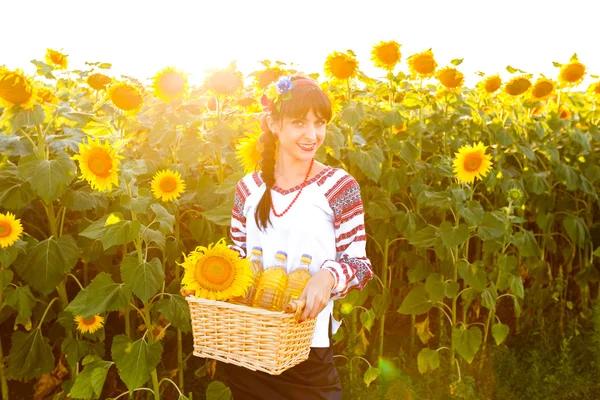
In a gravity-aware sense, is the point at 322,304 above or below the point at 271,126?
below

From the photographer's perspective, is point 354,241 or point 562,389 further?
point 562,389

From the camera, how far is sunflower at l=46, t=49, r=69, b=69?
450 centimetres

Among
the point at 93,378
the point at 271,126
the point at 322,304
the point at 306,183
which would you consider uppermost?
the point at 271,126

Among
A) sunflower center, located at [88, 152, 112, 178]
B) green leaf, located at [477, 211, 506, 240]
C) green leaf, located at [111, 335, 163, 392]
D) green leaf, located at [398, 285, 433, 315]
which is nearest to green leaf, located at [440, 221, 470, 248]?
green leaf, located at [477, 211, 506, 240]

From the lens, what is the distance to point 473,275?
362 cm

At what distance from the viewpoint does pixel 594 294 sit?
520cm

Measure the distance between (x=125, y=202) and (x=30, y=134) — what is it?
765 mm

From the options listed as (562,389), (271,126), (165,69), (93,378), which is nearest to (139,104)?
(165,69)

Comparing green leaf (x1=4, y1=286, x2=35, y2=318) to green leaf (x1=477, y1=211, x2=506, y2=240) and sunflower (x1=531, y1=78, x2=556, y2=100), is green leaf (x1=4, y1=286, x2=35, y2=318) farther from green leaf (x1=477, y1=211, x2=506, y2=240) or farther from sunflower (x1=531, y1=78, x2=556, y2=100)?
sunflower (x1=531, y1=78, x2=556, y2=100)

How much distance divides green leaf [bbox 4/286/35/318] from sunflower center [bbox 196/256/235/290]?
1374mm

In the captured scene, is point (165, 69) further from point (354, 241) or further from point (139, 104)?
point (354, 241)

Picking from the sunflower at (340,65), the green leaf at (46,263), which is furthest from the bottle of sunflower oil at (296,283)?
the sunflower at (340,65)

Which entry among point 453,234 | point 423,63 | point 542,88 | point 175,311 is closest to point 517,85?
point 542,88

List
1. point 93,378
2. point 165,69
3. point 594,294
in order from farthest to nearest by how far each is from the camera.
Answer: point 594,294
point 165,69
point 93,378
